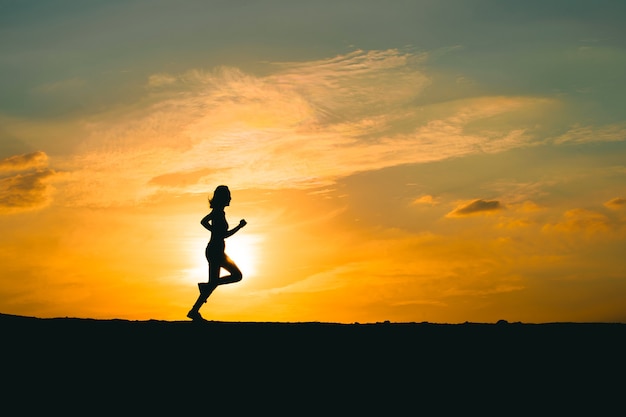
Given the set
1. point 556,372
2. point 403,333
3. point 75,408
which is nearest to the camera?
point 75,408

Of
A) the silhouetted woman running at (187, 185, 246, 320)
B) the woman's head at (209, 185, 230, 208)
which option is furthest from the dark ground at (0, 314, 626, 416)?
the woman's head at (209, 185, 230, 208)

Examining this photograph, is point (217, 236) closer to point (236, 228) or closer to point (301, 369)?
point (236, 228)

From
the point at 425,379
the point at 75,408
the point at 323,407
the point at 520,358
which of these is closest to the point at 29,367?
the point at 75,408

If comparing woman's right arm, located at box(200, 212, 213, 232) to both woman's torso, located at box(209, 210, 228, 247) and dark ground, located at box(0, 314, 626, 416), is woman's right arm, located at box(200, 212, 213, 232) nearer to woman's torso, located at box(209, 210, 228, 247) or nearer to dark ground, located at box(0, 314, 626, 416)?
woman's torso, located at box(209, 210, 228, 247)

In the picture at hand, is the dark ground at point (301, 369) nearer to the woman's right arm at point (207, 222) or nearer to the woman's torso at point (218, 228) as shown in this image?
the woman's torso at point (218, 228)

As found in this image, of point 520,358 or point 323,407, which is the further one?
point 520,358

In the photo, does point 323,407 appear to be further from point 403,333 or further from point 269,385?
point 403,333

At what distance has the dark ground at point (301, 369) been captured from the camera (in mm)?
11117

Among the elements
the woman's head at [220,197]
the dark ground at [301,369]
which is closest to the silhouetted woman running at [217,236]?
the woman's head at [220,197]

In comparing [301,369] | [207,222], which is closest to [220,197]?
[207,222]

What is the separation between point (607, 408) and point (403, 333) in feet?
11.7

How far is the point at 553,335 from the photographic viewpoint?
14.1 metres

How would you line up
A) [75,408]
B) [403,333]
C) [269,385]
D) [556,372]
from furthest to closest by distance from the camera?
[403,333]
[556,372]
[269,385]
[75,408]

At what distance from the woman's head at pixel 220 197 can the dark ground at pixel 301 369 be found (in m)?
2.38
